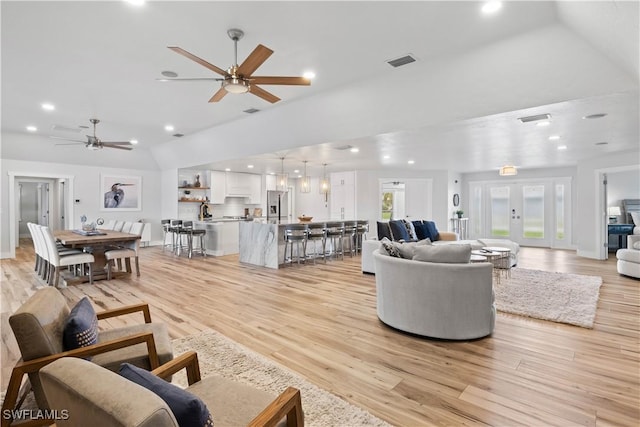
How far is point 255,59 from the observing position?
2887 millimetres

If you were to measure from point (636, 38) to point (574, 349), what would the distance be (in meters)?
2.68

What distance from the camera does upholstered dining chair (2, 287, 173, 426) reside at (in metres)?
1.71

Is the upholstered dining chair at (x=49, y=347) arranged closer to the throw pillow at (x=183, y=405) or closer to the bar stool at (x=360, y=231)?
the throw pillow at (x=183, y=405)

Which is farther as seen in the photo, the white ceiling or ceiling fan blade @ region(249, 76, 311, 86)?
ceiling fan blade @ region(249, 76, 311, 86)

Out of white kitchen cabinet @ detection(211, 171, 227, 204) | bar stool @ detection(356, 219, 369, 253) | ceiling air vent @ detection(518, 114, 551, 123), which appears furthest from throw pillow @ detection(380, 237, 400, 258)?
white kitchen cabinet @ detection(211, 171, 227, 204)

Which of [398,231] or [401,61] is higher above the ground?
[401,61]

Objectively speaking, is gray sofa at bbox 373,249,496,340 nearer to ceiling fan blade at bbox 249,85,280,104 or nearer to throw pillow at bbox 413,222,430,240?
ceiling fan blade at bbox 249,85,280,104

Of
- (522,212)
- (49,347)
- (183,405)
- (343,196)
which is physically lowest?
(49,347)

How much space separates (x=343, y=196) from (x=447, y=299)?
25.6 ft

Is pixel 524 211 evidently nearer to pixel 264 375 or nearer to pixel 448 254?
pixel 448 254

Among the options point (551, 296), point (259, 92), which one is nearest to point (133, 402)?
point (259, 92)

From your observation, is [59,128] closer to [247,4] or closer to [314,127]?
[314,127]

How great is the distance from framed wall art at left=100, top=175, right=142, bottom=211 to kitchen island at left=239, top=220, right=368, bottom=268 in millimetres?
5000

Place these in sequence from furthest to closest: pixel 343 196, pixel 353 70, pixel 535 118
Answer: pixel 343 196
pixel 535 118
pixel 353 70
